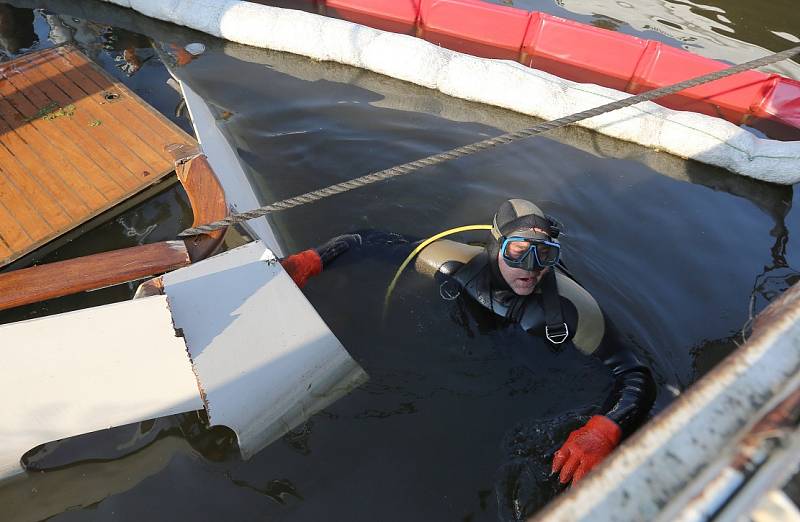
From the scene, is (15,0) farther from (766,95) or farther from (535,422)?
(766,95)

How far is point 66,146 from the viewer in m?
5.41

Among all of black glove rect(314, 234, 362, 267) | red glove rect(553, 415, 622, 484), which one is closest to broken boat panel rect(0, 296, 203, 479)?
black glove rect(314, 234, 362, 267)

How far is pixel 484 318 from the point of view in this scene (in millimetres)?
4188

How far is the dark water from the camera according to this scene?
3.18 metres

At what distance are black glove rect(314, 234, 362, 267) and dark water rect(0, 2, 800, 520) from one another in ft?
0.52

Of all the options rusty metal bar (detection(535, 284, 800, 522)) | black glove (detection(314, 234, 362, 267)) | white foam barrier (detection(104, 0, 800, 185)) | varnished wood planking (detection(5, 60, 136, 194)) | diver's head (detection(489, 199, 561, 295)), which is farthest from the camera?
white foam barrier (detection(104, 0, 800, 185))

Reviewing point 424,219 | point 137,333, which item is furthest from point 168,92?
point 137,333

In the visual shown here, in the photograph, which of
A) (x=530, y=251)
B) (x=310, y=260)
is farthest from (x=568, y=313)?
(x=310, y=260)

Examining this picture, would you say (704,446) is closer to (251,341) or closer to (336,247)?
(251,341)

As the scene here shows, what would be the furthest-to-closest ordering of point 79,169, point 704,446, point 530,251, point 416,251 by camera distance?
1. point 79,169
2. point 416,251
3. point 530,251
4. point 704,446

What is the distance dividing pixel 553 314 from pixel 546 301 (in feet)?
0.36

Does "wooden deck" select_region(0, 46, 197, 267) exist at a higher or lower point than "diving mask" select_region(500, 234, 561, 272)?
lower

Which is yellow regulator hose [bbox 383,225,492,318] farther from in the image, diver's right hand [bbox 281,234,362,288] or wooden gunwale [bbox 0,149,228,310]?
wooden gunwale [bbox 0,149,228,310]

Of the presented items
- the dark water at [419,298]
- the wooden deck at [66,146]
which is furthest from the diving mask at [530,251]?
the wooden deck at [66,146]
